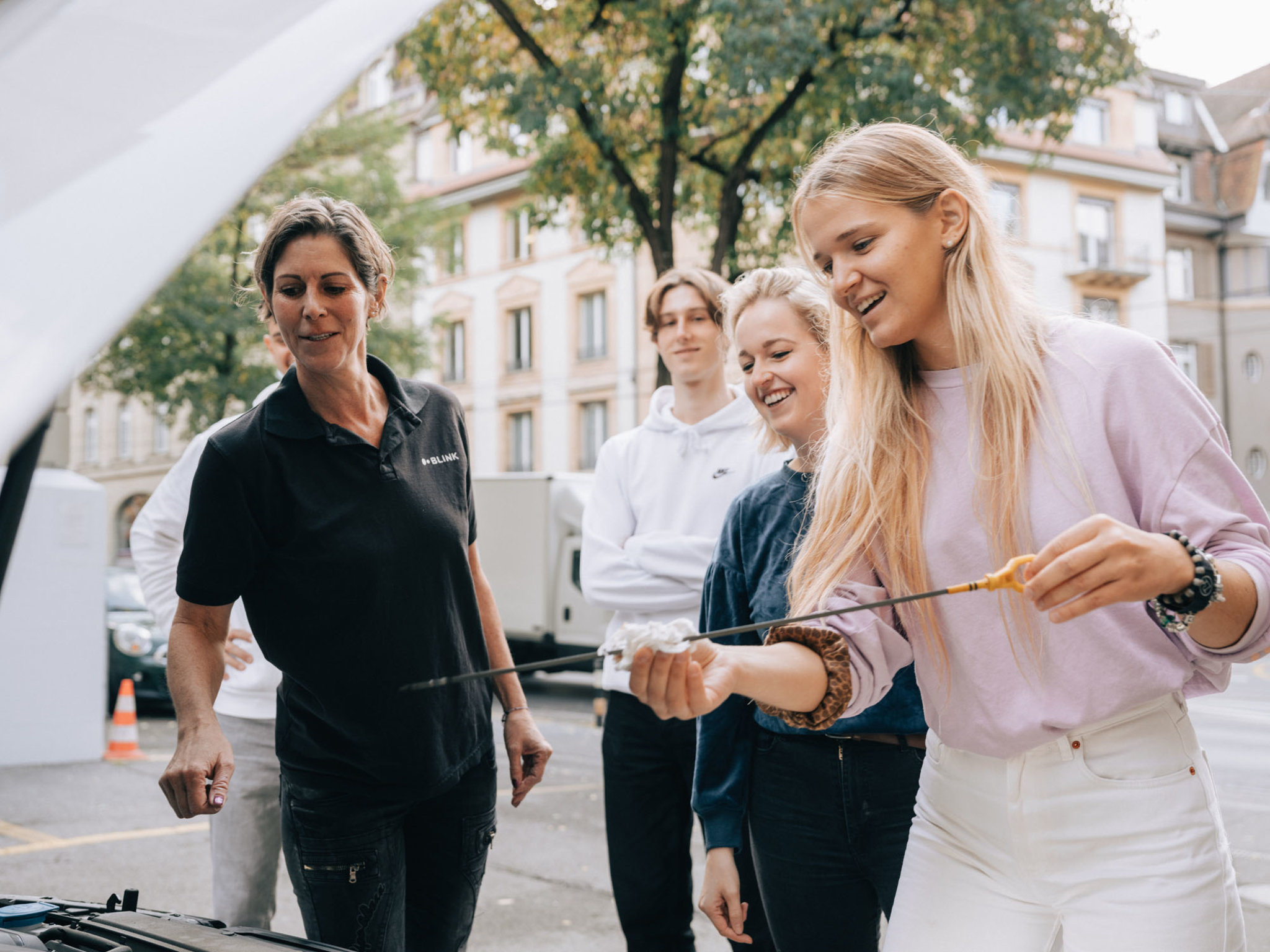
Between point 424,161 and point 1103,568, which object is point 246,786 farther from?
point 424,161

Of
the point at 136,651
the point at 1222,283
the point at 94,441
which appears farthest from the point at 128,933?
the point at 1222,283

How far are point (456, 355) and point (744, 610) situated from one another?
1116 inches

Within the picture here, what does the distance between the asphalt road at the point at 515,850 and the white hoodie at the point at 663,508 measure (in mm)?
1902

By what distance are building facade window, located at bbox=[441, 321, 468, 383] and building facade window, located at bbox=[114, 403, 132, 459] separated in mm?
7511

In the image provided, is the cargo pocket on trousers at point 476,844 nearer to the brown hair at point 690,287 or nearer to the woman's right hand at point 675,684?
the woman's right hand at point 675,684

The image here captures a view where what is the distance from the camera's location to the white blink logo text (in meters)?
2.36

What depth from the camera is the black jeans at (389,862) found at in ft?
7.20

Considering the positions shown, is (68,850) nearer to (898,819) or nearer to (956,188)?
(898,819)

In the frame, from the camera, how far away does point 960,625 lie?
1828mm

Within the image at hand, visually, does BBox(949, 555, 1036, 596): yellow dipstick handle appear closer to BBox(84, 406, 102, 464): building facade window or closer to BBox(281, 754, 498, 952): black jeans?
BBox(281, 754, 498, 952): black jeans

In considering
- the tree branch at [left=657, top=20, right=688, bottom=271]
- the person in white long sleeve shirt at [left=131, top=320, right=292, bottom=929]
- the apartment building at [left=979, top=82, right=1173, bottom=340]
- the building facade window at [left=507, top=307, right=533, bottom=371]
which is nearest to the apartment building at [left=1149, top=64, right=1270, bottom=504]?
the apartment building at [left=979, top=82, right=1173, bottom=340]

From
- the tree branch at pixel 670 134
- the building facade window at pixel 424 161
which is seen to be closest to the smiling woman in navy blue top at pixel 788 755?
the tree branch at pixel 670 134

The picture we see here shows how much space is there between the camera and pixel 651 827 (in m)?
3.18

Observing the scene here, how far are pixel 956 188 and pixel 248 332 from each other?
648 inches
